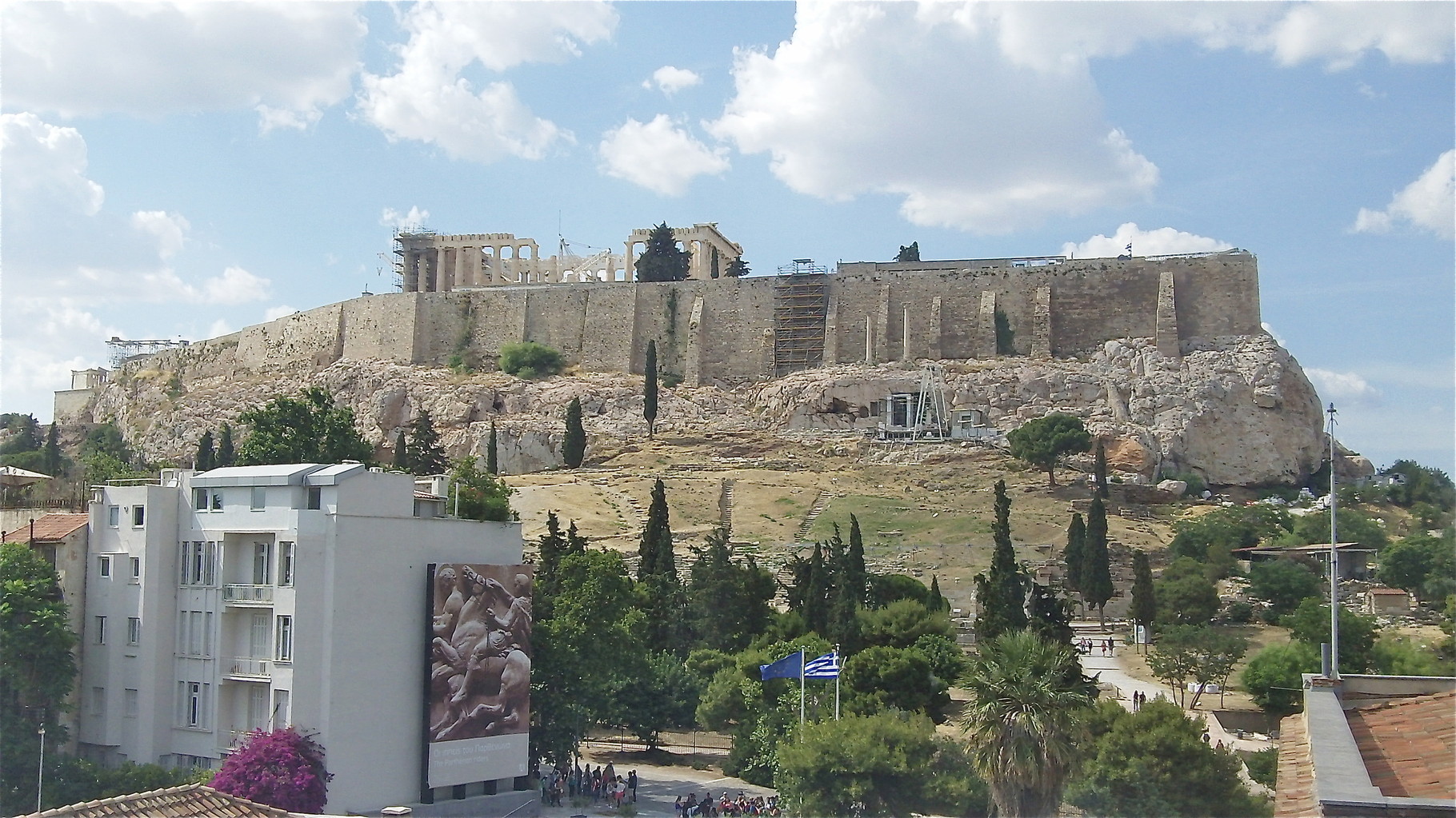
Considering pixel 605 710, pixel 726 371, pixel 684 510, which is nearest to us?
pixel 605 710

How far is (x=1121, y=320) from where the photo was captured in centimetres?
6500

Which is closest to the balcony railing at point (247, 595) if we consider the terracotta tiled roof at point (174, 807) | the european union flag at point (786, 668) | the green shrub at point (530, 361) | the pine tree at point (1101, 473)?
the terracotta tiled roof at point (174, 807)

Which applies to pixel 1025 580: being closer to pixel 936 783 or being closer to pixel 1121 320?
pixel 936 783

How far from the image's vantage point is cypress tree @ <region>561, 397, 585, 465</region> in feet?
193

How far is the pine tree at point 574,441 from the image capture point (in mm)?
58878

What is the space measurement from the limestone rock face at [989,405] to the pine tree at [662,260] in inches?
275

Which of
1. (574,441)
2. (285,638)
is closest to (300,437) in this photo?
(285,638)

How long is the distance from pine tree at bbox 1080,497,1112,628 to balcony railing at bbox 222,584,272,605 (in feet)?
80.4

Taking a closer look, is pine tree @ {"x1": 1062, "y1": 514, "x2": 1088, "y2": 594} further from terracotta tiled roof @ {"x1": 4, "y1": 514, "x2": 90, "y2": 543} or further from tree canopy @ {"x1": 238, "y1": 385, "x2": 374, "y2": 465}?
terracotta tiled roof @ {"x1": 4, "y1": 514, "x2": 90, "y2": 543}

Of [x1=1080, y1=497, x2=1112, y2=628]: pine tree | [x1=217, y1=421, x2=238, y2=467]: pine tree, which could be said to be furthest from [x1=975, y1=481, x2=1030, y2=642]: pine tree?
[x1=217, y1=421, x2=238, y2=467]: pine tree

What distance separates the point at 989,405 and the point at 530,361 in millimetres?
23022

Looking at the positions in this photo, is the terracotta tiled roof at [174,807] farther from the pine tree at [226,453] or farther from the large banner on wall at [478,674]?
the pine tree at [226,453]

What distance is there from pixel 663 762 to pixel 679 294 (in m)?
39.5

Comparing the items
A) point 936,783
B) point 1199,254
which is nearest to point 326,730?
point 936,783
